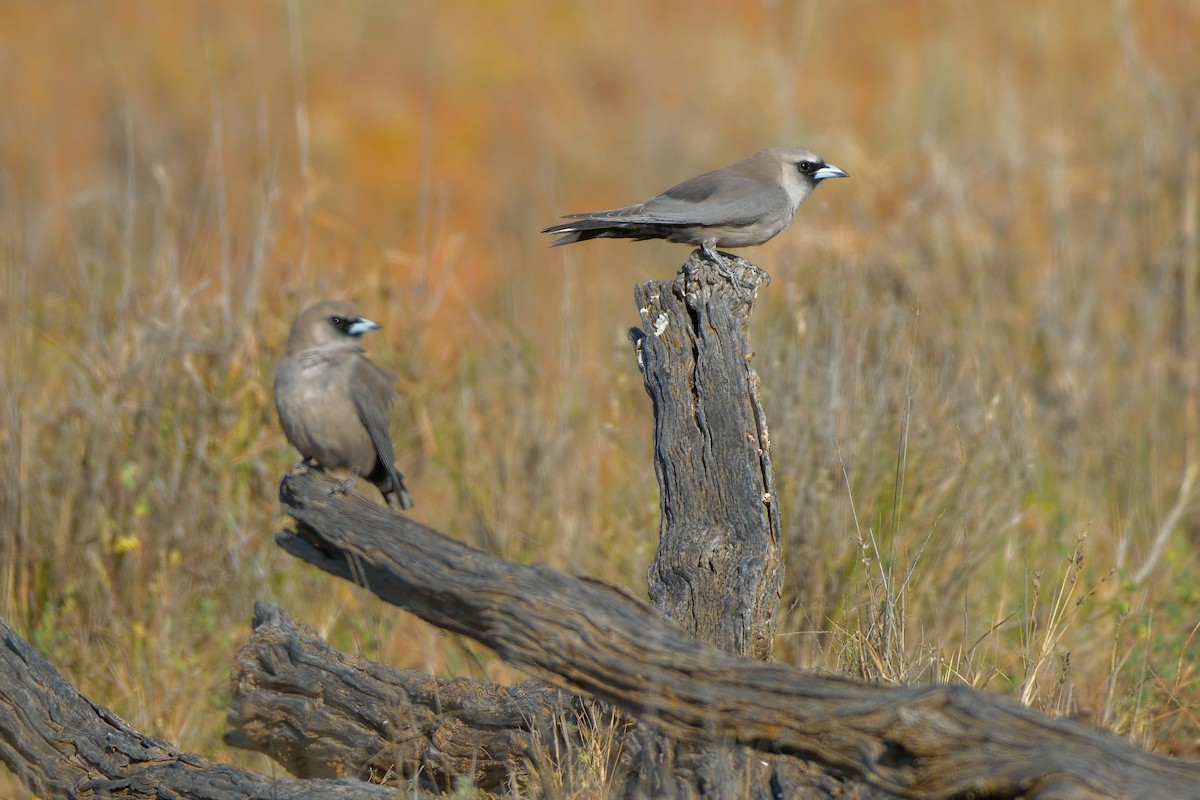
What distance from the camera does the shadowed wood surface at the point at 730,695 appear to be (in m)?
2.53

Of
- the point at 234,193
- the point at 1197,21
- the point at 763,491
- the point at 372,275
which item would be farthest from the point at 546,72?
the point at 763,491

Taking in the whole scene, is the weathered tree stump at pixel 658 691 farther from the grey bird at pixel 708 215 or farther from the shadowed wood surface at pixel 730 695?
the grey bird at pixel 708 215

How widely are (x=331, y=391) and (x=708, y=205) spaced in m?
1.54

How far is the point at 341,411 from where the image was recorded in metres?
5.01

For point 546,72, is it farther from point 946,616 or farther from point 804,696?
point 804,696

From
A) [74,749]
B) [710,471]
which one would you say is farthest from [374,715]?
[710,471]

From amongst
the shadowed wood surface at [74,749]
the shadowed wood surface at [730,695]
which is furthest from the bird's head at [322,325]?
the shadowed wood surface at [730,695]

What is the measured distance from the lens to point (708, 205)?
4.68 meters

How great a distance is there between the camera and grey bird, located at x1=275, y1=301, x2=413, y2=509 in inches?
195

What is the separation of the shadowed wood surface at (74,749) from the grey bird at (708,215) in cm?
198

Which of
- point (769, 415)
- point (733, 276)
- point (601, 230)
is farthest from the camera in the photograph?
point (769, 415)

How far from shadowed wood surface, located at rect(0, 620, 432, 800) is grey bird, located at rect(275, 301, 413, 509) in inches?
60.3

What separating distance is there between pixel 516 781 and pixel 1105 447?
183 inches

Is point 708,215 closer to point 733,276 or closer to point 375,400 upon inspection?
point 733,276
